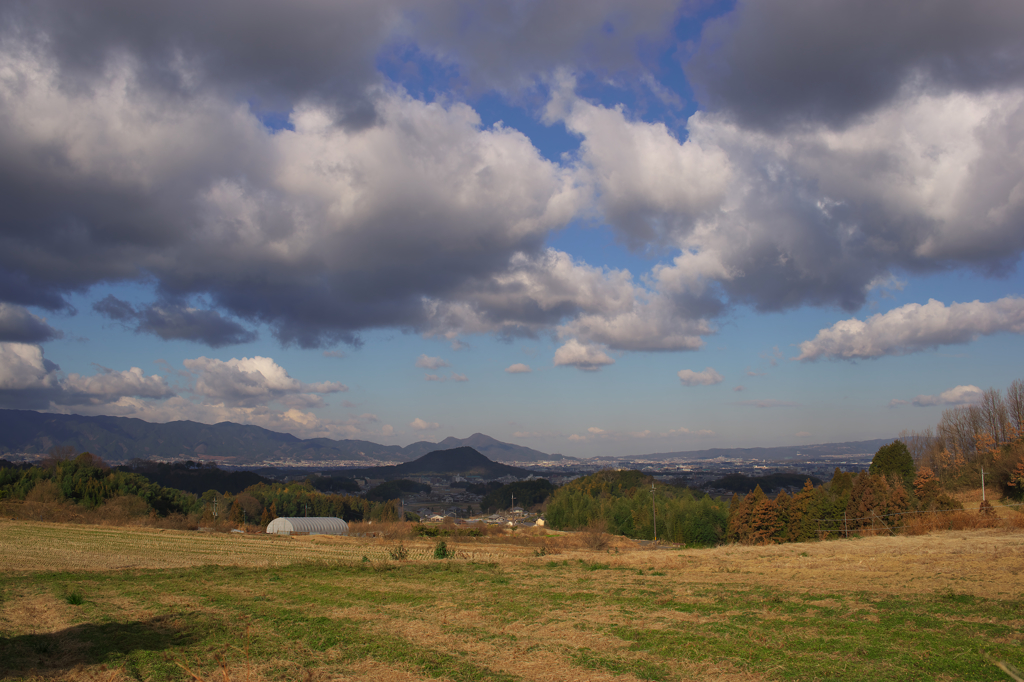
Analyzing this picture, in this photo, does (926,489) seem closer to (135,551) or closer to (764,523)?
(764,523)

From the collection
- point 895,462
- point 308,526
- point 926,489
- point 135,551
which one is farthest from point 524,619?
point 308,526

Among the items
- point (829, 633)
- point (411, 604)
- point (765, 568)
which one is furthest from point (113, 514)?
point (829, 633)

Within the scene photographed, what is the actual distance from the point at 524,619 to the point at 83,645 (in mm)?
9614

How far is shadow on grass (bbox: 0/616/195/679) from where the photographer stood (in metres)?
10.2

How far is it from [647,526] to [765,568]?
238ft

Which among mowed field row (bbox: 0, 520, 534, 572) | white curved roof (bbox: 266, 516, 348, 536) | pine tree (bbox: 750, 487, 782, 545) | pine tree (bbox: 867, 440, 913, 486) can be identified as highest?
pine tree (bbox: 867, 440, 913, 486)

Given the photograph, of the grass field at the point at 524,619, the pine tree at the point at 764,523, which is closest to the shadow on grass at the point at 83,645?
the grass field at the point at 524,619

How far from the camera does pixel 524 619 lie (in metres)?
14.4

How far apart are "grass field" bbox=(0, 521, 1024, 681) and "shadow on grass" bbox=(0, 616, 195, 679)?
0.05 m

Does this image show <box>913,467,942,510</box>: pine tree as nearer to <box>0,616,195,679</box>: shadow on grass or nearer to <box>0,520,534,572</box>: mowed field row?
<box>0,520,534,572</box>: mowed field row

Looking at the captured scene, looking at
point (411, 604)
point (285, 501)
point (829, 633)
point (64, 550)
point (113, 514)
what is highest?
point (829, 633)

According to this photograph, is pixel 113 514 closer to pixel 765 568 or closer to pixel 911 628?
pixel 765 568

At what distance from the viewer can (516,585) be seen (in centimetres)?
2020

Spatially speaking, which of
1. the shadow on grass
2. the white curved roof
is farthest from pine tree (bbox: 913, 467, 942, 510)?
the white curved roof
